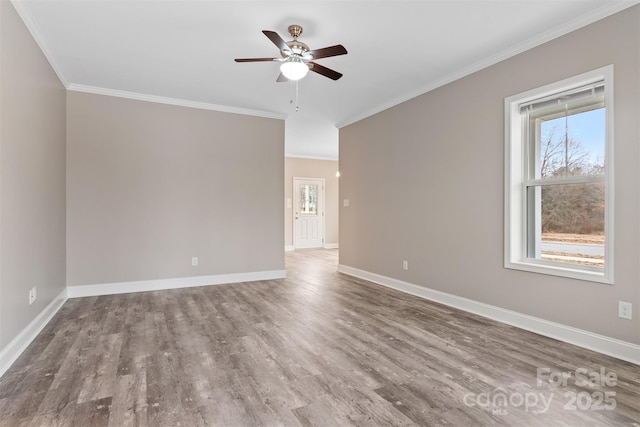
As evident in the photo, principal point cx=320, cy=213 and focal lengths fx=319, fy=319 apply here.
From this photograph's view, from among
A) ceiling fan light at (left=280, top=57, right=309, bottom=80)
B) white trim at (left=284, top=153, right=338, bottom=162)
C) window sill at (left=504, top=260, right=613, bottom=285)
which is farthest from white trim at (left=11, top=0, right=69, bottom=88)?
white trim at (left=284, top=153, right=338, bottom=162)

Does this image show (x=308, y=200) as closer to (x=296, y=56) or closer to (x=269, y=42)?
(x=269, y=42)

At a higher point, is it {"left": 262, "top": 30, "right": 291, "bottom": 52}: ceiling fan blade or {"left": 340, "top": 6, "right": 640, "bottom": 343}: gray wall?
{"left": 262, "top": 30, "right": 291, "bottom": 52}: ceiling fan blade

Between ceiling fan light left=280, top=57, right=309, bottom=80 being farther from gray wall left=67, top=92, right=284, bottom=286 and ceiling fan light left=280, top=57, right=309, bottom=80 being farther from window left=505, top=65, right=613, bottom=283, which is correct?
gray wall left=67, top=92, right=284, bottom=286

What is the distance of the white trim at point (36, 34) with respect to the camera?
251 cm

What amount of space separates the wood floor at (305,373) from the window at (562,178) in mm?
771

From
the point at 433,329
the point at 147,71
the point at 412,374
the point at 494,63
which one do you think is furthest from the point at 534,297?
the point at 147,71

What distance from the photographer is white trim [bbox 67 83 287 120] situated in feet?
13.9

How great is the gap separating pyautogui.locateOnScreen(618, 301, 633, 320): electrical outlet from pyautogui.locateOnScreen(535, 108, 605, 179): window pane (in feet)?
3.47

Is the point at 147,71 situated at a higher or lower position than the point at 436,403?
Answer: higher

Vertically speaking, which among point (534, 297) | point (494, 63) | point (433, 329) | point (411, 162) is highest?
point (494, 63)

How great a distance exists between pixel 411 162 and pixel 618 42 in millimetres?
2339

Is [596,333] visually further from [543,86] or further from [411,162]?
[411,162]

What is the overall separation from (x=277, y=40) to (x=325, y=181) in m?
7.24

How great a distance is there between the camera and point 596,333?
102 inches
